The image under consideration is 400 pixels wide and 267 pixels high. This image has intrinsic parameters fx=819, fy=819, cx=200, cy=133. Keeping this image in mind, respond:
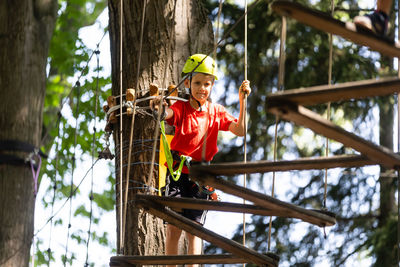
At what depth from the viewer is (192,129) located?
426cm

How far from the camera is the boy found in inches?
167

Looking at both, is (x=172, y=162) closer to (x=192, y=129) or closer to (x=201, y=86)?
(x=192, y=129)

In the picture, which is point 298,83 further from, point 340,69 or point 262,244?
point 262,244

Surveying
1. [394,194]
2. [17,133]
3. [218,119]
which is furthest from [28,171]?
[394,194]

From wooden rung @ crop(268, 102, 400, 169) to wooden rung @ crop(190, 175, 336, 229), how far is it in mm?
372

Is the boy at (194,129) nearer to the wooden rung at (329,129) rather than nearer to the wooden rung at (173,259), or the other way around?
the wooden rung at (173,259)

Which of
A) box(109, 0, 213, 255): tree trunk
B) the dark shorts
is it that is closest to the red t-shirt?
the dark shorts

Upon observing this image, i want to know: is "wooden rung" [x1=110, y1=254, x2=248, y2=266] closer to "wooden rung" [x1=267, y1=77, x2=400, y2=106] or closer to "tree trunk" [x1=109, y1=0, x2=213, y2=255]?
"tree trunk" [x1=109, y1=0, x2=213, y2=255]

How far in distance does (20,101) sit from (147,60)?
270 cm

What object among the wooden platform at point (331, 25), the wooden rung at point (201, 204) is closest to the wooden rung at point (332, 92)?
the wooden platform at point (331, 25)

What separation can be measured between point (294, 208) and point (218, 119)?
1095 mm

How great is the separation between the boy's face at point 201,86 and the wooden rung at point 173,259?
37.3 inches

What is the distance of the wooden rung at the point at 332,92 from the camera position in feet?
9.09

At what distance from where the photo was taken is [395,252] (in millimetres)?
7781
